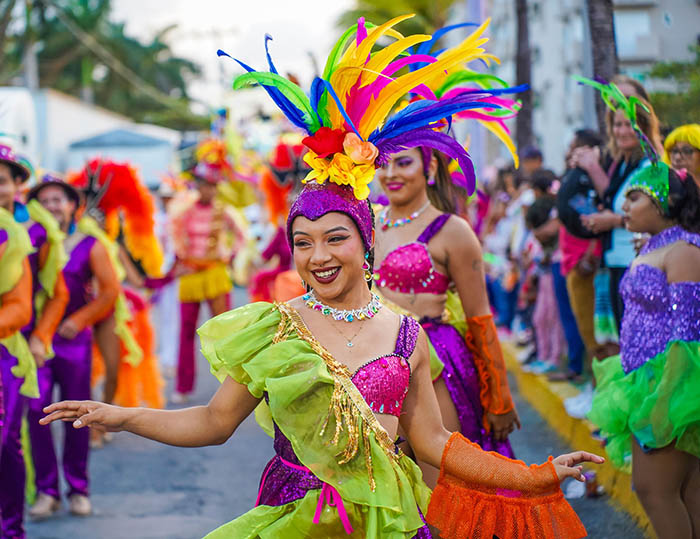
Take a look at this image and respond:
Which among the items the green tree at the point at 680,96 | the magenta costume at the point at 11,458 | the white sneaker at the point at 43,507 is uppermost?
the green tree at the point at 680,96

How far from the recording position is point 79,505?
6406mm

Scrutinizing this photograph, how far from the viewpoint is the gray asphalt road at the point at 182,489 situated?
5.96 m

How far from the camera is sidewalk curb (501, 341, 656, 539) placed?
578 centimetres

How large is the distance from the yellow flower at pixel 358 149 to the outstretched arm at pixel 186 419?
813mm

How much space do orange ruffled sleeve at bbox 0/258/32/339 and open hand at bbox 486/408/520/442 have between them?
2424 mm

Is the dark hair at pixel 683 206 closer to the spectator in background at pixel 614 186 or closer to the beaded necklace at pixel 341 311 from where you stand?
the spectator in background at pixel 614 186

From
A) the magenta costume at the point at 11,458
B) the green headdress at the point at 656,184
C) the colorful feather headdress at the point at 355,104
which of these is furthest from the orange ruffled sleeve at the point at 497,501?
the magenta costume at the point at 11,458

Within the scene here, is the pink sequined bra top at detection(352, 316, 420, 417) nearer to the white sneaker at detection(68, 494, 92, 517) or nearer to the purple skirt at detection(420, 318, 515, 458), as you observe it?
the purple skirt at detection(420, 318, 515, 458)

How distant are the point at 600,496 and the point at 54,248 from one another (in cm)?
370

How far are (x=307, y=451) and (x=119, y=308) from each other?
534 centimetres

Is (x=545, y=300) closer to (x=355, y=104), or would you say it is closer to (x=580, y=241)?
(x=580, y=241)

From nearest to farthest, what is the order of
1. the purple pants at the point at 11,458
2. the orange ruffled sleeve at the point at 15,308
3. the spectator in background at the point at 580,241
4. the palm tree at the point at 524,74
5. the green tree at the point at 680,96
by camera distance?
the orange ruffled sleeve at the point at 15,308
the purple pants at the point at 11,458
the spectator in background at the point at 580,241
the green tree at the point at 680,96
the palm tree at the point at 524,74

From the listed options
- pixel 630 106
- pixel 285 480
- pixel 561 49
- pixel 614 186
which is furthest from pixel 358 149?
pixel 561 49

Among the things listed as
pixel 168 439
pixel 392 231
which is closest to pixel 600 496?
pixel 392 231
